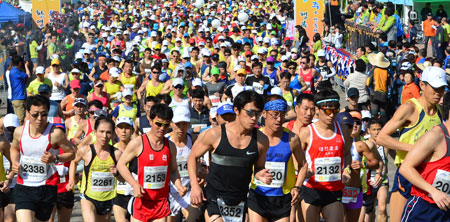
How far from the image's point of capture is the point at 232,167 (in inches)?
286

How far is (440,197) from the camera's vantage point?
243 inches

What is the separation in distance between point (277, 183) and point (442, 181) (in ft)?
5.90

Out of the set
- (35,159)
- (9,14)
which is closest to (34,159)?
(35,159)

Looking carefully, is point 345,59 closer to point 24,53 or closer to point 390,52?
point 390,52

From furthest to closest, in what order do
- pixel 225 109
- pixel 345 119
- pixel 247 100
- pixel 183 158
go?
pixel 225 109
pixel 183 158
pixel 345 119
pixel 247 100

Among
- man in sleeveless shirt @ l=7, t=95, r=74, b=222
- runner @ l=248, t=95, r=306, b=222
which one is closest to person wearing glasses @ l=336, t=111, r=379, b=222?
runner @ l=248, t=95, r=306, b=222

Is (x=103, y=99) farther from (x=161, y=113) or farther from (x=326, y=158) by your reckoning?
(x=326, y=158)

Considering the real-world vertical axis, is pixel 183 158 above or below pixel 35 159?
below

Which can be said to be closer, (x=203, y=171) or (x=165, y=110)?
(x=165, y=110)

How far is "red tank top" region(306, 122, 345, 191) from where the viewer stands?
26.9 feet

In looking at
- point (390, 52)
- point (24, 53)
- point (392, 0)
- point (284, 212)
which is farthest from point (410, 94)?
point (392, 0)

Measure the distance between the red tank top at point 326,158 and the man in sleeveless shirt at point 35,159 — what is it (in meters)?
2.48

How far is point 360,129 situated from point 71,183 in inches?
126

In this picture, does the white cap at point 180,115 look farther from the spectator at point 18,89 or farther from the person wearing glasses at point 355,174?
the spectator at point 18,89
